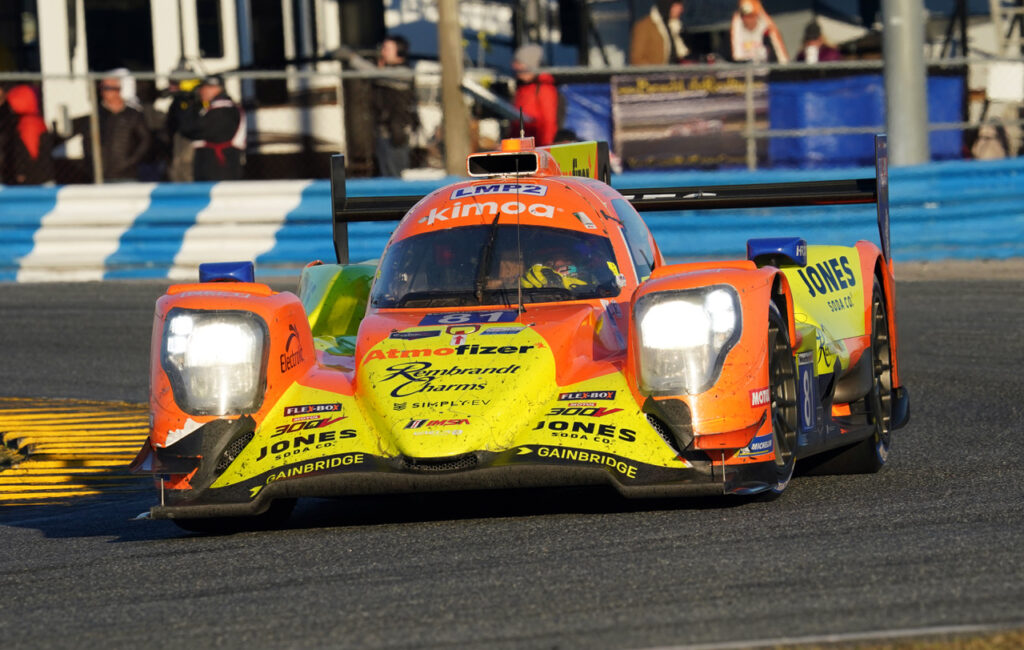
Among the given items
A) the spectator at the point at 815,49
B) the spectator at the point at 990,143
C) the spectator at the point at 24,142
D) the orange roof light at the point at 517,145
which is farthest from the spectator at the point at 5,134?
the orange roof light at the point at 517,145

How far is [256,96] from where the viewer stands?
20031mm

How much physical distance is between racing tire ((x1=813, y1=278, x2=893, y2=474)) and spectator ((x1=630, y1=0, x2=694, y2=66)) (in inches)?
482

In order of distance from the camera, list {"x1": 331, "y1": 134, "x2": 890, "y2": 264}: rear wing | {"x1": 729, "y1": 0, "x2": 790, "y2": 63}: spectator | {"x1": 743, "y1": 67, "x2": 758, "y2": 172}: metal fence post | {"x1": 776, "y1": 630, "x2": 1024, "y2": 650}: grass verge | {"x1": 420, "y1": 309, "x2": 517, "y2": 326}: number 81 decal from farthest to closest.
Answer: {"x1": 729, "y1": 0, "x2": 790, "y2": 63}: spectator
{"x1": 743, "y1": 67, "x2": 758, "y2": 172}: metal fence post
{"x1": 331, "y1": 134, "x2": 890, "y2": 264}: rear wing
{"x1": 420, "y1": 309, "x2": 517, "y2": 326}: number 81 decal
{"x1": 776, "y1": 630, "x2": 1024, "y2": 650}: grass verge

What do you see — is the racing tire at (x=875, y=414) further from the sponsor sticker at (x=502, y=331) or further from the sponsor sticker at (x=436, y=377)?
the sponsor sticker at (x=436, y=377)

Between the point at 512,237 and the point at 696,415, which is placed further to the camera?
the point at 512,237

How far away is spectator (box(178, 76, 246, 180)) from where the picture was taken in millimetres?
16953

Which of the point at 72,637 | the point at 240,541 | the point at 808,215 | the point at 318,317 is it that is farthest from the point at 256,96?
the point at 72,637

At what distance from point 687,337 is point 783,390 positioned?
1.96ft

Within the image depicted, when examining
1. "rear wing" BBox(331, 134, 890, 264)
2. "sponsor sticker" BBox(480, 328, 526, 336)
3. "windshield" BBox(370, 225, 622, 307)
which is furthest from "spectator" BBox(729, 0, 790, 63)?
"sponsor sticker" BBox(480, 328, 526, 336)

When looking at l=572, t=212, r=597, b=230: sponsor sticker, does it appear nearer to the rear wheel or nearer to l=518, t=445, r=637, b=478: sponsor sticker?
the rear wheel

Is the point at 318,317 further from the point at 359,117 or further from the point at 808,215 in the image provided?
the point at 359,117

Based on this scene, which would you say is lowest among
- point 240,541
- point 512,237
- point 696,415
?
point 240,541

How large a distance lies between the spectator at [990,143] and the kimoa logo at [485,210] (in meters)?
10.8

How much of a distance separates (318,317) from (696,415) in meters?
2.36
